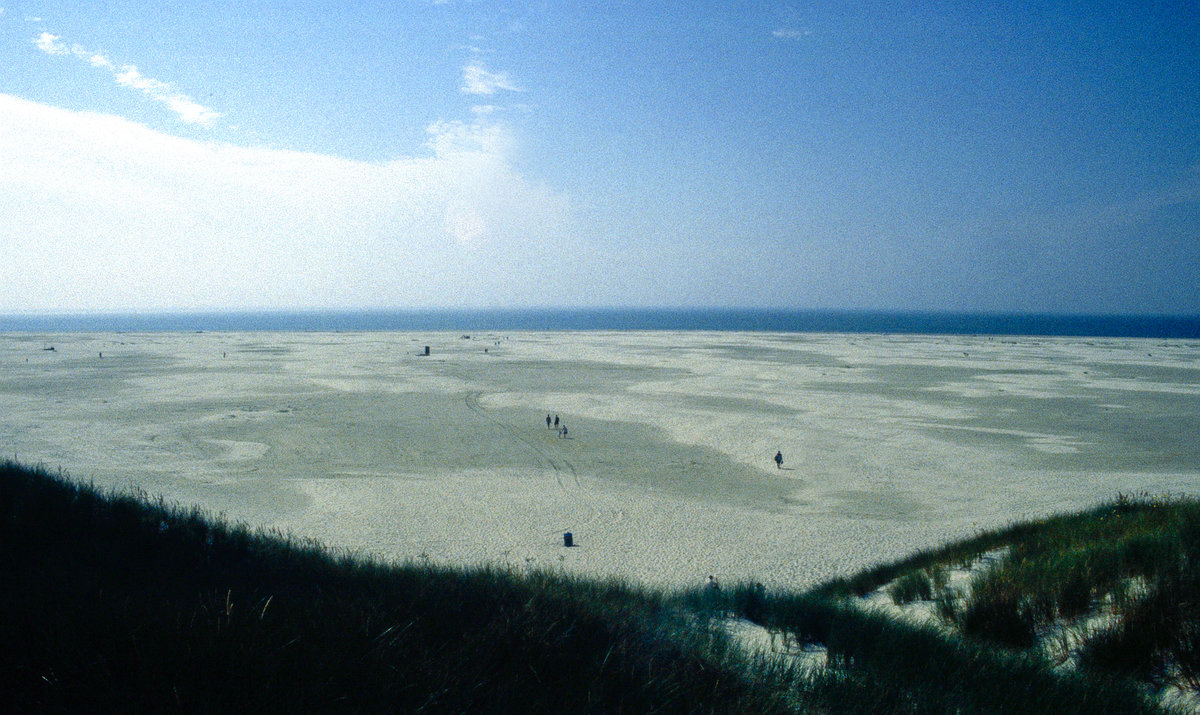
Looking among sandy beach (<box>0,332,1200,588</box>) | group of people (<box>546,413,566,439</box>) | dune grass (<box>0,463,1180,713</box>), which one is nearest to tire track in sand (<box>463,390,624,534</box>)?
sandy beach (<box>0,332,1200,588</box>)

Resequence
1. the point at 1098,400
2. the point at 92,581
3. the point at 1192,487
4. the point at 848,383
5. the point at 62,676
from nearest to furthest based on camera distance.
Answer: the point at 62,676
the point at 92,581
the point at 1192,487
the point at 1098,400
the point at 848,383

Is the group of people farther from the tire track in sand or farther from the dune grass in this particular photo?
the dune grass

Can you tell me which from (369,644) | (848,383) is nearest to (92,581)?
(369,644)

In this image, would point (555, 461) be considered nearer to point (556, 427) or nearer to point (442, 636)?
point (556, 427)

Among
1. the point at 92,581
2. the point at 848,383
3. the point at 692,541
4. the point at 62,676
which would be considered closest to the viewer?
the point at 62,676

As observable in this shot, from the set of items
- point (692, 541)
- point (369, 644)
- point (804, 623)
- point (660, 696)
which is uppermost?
point (369, 644)

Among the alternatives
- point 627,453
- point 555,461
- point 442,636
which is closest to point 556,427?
point 627,453

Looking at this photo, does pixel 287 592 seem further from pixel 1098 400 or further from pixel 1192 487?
pixel 1098 400

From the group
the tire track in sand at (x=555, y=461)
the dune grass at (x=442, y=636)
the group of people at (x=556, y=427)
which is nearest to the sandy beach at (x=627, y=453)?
the tire track in sand at (x=555, y=461)
